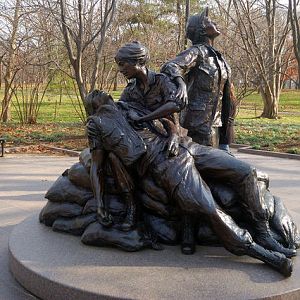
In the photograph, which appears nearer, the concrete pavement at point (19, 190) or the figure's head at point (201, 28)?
the concrete pavement at point (19, 190)

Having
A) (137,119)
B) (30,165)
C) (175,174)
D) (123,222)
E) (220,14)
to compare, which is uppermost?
(220,14)

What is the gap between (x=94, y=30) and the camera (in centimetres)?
1533

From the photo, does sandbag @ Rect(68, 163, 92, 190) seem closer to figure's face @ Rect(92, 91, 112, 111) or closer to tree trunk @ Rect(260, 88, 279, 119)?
figure's face @ Rect(92, 91, 112, 111)

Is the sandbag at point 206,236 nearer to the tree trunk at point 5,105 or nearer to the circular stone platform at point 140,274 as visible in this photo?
the circular stone platform at point 140,274

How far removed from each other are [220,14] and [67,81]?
7.10 meters

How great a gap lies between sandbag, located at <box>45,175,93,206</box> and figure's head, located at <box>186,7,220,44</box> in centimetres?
201

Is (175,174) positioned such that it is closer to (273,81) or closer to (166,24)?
(273,81)

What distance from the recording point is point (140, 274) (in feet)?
10.6

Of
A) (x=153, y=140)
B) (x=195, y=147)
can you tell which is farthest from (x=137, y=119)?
(x=195, y=147)

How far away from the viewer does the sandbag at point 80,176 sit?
4184 mm

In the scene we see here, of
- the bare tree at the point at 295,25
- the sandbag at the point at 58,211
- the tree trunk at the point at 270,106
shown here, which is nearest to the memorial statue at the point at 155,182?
the sandbag at the point at 58,211

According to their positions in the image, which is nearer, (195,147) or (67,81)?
(195,147)

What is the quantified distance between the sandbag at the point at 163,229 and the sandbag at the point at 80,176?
65cm

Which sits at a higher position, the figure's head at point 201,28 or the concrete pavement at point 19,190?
the figure's head at point 201,28
